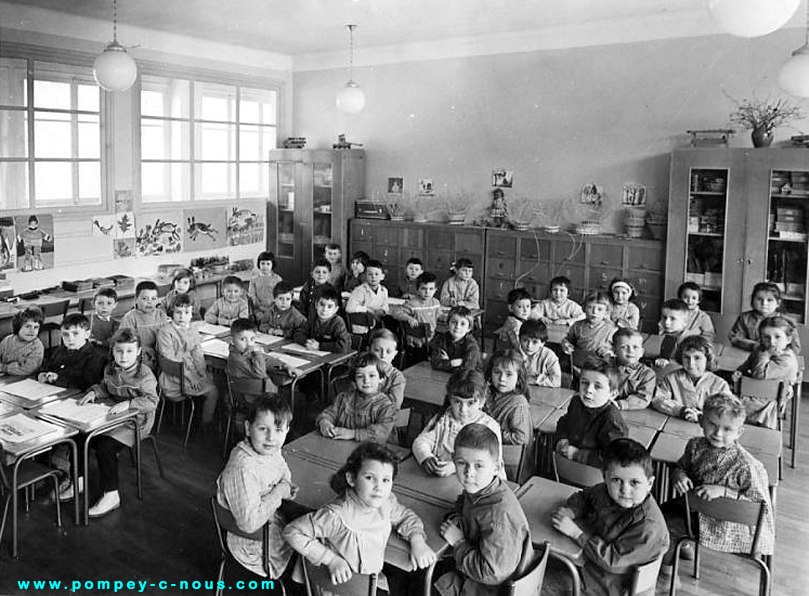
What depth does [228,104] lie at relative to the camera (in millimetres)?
9242

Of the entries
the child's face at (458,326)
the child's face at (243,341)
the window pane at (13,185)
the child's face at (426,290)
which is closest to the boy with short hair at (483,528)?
the child's face at (458,326)

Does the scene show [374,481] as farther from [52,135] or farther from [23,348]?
[52,135]

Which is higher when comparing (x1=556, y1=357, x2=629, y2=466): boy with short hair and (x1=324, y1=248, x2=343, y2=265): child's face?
(x1=324, y1=248, x2=343, y2=265): child's face

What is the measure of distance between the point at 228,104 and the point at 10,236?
3273 mm

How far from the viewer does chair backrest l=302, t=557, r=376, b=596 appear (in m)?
2.62

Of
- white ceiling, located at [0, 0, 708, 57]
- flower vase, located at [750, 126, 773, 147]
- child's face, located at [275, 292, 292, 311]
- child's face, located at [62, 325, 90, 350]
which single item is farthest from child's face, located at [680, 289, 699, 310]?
child's face, located at [62, 325, 90, 350]

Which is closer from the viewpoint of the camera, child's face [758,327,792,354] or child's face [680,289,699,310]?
child's face [758,327,792,354]

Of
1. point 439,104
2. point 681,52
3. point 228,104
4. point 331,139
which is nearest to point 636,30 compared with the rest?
point 681,52

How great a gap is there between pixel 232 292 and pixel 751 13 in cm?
495

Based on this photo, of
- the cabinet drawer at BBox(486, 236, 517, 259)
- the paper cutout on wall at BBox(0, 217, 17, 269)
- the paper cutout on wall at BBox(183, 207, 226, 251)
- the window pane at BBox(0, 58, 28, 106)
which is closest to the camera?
the window pane at BBox(0, 58, 28, 106)

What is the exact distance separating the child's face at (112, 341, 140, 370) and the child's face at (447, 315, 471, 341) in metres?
2.12

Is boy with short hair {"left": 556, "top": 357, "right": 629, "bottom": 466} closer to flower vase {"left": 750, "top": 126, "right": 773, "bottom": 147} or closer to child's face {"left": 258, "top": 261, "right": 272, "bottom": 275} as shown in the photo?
flower vase {"left": 750, "top": 126, "right": 773, "bottom": 147}

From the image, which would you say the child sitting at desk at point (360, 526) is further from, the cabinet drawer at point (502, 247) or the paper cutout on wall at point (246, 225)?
the paper cutout on wall at point (246, 225)

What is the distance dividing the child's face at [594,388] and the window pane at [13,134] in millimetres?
5744
